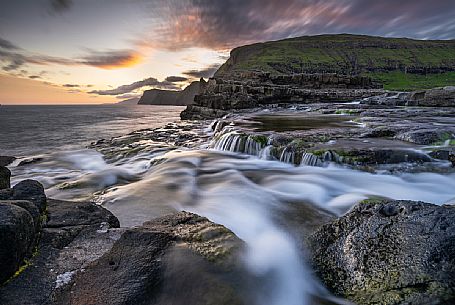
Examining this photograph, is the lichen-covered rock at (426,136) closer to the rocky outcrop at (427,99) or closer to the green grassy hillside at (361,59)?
the rocky outcrop at (427,99)

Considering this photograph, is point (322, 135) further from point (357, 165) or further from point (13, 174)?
point (13, 174)

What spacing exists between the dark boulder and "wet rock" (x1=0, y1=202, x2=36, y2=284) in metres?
1.12

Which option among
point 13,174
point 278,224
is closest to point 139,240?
point 278,224

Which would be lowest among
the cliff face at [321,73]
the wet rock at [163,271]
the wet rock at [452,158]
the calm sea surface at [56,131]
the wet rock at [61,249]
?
the calm sea surface at [56,131]

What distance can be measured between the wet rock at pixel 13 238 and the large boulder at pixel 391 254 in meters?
3.80

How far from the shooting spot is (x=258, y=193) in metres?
8.21

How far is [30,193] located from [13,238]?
6.09 ft

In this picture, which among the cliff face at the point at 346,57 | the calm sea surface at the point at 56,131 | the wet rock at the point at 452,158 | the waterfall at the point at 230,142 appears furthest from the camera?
the cliff face at the point at 346,57

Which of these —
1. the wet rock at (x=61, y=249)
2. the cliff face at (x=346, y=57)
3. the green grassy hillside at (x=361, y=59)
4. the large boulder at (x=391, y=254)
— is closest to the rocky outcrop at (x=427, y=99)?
the large boulder at (x=391, y=254)

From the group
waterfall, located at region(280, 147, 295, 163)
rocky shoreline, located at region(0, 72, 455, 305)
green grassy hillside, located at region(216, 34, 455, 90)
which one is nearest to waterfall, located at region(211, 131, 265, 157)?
waterfall, located at region(280, 147, 295, 163)

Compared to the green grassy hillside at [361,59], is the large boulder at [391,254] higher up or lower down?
lower down

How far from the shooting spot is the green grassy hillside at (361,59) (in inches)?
4697

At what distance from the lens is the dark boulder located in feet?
14.7

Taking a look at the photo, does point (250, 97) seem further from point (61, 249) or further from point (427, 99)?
point (61, 249)
